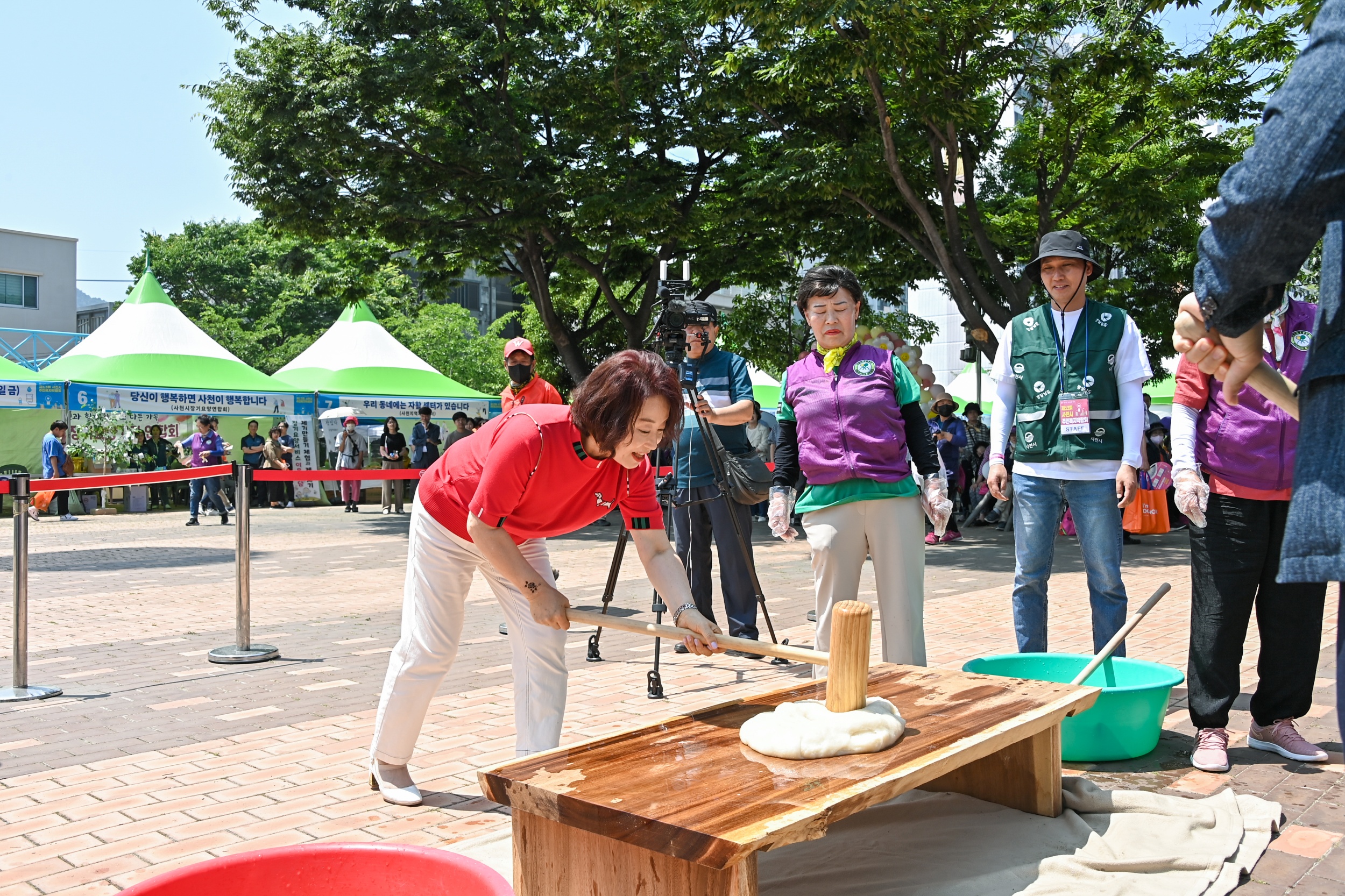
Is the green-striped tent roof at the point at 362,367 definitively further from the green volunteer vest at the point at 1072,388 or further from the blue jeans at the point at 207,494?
the green volunteer vest at the point at 1072,388

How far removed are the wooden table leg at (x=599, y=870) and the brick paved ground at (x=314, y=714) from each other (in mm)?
1013

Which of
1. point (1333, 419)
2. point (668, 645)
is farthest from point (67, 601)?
point (1333, 419)

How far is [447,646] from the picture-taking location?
3654 mm

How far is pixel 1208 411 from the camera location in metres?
3.96

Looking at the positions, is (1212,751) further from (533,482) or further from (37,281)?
(37,281)

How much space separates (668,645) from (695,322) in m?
2.10

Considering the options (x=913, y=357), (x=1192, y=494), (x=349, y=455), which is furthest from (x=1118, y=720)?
(x=349, y=455)

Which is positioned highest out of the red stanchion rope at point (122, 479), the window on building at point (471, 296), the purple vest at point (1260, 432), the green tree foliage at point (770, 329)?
the window on building at point (471, 296)

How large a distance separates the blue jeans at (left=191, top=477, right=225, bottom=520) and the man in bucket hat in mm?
15842

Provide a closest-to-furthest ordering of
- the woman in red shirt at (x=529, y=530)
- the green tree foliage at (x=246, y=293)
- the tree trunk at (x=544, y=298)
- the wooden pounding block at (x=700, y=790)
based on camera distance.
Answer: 1. the wooden pounding block at (x=700, y=790)
2. the woman in red shirt at (x=529, y=530)
3. the tree trunk at (x=544, y=298)
4. the green tree foliage at (x=246, y=293)

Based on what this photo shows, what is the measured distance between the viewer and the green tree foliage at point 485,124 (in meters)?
14.5

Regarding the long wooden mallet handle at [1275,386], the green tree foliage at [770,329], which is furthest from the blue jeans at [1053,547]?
the green tree foliage at [770,329]

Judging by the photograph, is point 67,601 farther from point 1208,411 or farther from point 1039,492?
point 1208,411

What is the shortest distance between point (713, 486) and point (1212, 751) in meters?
3.15
